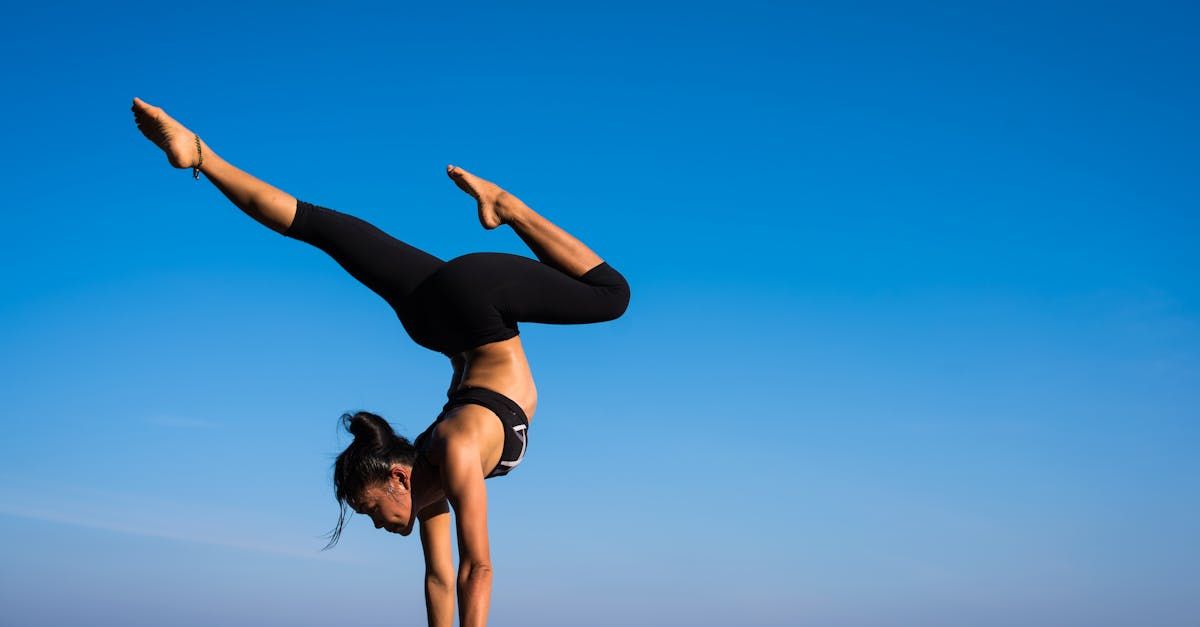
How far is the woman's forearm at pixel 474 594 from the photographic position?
5.03m

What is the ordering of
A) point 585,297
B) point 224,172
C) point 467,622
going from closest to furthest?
point 467,622 → point 224,172 → point 585,297

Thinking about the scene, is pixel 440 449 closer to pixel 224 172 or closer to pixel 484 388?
pixel 484 388

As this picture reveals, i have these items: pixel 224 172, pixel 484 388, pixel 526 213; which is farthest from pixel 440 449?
pixel 224 172

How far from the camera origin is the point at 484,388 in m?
5.63

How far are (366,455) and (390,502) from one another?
0.26 m

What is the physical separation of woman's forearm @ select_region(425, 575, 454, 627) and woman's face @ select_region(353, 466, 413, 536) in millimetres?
566

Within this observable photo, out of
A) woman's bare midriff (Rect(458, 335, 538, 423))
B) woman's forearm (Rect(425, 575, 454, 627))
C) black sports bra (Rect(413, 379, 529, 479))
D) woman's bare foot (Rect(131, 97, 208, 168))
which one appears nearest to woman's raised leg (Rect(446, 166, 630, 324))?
woman's bare midriff (Rect(458, 335, 538, 423))

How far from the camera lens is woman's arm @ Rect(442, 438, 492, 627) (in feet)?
16.5

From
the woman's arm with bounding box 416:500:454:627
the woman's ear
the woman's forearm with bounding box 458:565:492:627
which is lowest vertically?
the woman's forearm with bounding box 458:565:492:627

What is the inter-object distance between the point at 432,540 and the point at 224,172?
2.28m

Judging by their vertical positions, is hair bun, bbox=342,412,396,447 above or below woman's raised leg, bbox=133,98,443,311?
below

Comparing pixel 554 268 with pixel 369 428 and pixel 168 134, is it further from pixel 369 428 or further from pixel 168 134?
pixel 168 134

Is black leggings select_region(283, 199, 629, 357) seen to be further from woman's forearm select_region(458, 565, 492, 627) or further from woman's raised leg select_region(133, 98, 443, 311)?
woman's forearm select_region(458, 565, 492, 627)

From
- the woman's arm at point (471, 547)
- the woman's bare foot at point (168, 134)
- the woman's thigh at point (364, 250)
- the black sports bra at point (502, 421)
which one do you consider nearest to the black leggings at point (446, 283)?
the woman's thigh at point (364, 250)
